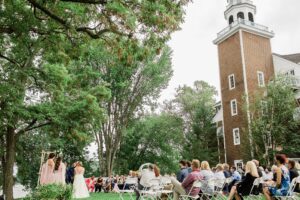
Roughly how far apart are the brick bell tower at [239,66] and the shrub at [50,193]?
22303 mm

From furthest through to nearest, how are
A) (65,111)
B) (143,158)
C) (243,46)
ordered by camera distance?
(143,158) → (243,46) → (65,111)

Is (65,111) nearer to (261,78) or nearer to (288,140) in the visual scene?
(288,140)

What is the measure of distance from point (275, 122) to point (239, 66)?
26.3 feet

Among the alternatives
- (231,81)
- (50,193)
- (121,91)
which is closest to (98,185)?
(121,91)

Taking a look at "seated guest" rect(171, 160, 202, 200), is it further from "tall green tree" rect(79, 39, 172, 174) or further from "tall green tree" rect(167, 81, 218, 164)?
"tall green tree" rect(167, 81, 218, 164)

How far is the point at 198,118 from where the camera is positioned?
37844mm

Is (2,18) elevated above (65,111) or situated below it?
above

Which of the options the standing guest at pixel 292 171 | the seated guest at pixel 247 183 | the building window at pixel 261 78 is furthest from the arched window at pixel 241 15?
the seated guest at pixel 247 183

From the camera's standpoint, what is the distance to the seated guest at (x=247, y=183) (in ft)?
27.6

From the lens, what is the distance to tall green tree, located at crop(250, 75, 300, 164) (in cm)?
2608

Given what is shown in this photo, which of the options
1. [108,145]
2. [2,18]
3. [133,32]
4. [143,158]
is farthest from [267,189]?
[143,158]

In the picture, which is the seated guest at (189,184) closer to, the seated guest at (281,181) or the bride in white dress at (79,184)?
the seated guest at (281,181)

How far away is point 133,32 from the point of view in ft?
27.2

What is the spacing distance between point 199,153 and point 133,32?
28207 millimetres
